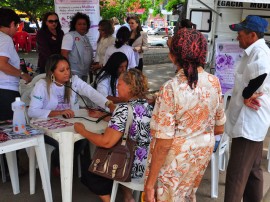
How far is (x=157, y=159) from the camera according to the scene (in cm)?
162

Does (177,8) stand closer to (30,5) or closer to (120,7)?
(30,5)

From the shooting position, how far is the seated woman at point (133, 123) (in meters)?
2.05

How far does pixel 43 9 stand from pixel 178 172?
424 inches

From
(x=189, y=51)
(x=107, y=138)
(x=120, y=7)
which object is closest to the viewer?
(x=189, y=51)

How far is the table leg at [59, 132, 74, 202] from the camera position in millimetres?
2266

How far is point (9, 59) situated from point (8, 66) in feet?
0.30

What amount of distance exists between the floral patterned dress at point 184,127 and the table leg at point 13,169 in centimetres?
164

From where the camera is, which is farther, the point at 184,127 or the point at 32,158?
the point at 32,158

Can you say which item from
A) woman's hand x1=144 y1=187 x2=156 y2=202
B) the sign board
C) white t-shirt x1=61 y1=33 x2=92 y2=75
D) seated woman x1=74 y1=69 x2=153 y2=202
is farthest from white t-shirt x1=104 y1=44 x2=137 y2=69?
woman's hand x1=144 y1=187 x2=156 y2=202

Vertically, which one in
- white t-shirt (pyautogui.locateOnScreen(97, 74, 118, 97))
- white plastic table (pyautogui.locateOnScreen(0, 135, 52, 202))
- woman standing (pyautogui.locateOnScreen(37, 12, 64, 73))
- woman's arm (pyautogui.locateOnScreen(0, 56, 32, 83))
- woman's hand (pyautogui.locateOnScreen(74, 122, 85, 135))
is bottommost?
white plastic table (pyautogui.locateOnScreen(0, 135, 52, 202))

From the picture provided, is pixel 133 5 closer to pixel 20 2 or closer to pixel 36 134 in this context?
pixel 20 2

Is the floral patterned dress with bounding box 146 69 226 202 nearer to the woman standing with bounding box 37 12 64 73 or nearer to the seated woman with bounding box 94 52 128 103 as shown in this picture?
the seated woman with bounding box 94 52 128 103

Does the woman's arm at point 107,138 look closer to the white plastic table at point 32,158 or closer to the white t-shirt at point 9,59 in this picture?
the white plastic table at point 32,158

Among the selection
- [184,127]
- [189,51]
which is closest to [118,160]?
[184,127]
